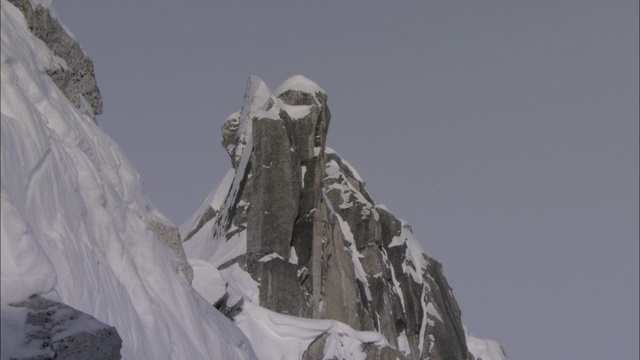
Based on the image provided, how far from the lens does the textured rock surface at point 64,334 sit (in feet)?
42.4

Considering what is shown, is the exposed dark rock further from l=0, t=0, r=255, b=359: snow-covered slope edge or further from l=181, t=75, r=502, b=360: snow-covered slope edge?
l=181, t=75, r=502, b=360: snow-covered slope edge

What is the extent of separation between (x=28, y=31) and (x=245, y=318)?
1480 cm

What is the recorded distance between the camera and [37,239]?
600 inches

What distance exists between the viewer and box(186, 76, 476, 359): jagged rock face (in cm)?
4053

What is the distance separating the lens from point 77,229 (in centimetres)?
1745

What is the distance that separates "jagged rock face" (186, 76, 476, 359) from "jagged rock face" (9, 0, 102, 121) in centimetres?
1345

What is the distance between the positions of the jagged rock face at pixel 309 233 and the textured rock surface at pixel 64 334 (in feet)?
64.6

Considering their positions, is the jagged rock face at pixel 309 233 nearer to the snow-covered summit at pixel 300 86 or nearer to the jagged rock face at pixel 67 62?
the snow-covered summit at pixel 300 86

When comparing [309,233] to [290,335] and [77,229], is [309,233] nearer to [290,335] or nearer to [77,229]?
[290,335]

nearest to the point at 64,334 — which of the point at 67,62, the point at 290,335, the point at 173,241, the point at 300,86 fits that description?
the point at 173,241

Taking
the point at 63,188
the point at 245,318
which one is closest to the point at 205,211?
the point at 245,318

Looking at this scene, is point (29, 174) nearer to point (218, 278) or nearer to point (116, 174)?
point (116, 174)

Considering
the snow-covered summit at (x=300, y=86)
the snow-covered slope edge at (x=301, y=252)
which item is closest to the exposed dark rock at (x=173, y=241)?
the snow-covered slope edge at (x=301, y=252)

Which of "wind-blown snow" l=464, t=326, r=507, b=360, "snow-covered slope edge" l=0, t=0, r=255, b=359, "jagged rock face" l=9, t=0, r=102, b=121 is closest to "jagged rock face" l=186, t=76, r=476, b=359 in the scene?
"wind-blown snow" l=464, t=326, r=507, b=360
